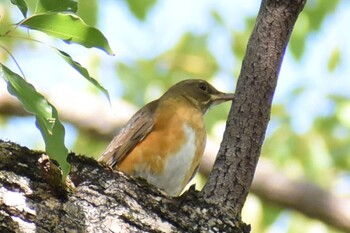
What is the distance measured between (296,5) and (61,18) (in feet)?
4.51

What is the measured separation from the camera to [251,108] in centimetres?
389

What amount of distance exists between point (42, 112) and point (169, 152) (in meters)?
3.01

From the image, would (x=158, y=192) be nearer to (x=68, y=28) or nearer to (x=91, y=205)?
(x=91, y=205)

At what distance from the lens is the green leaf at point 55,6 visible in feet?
10.0

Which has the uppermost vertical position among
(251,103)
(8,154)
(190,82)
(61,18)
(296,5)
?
(190,82)

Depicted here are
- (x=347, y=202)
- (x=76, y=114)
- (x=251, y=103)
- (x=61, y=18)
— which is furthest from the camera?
(x=76, y=114)

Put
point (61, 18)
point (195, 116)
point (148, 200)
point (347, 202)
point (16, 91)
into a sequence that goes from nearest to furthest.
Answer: point (16, 91) < point (61, 18) < point (148, 200) < point (195, 116) < point (347, 202)

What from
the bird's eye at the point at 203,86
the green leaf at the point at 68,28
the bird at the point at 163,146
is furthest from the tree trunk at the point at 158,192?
the bird's eye at the point at 203,86

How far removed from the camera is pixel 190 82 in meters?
7.27

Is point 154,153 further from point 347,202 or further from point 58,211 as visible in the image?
point 58,211

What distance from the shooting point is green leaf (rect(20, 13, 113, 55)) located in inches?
120

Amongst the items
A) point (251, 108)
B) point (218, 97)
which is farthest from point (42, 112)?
point (218, 97)

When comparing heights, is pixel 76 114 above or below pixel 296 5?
above

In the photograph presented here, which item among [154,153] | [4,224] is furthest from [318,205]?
[4,224]
